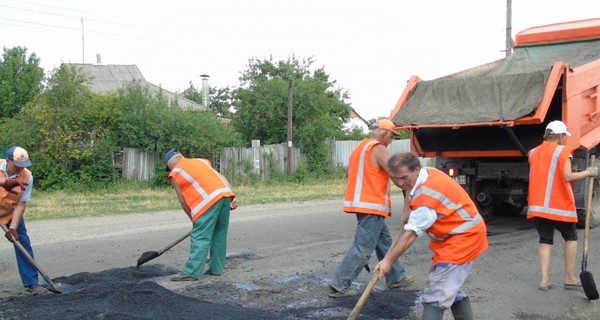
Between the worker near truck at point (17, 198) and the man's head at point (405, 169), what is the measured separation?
154 inches

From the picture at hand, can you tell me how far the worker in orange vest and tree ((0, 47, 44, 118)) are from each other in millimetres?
22878

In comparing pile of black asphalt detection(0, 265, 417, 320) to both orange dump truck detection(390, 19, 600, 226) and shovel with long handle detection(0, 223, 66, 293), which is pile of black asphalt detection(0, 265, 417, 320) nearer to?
shovel with long handle detection(0, 223, 66, 293)

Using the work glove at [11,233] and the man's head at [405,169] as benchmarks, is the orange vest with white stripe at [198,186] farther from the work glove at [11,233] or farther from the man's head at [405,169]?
the man's head at [405,169]

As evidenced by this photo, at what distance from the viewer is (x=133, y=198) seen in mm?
17281

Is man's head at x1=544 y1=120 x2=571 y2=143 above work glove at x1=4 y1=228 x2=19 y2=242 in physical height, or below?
above

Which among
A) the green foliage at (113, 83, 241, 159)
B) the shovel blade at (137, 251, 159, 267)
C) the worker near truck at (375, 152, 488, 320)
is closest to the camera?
the worker near truck at (375, 152, 488, 320)

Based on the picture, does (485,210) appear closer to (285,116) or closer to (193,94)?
(285,116)

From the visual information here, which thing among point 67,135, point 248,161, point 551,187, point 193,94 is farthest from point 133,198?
point 193,94

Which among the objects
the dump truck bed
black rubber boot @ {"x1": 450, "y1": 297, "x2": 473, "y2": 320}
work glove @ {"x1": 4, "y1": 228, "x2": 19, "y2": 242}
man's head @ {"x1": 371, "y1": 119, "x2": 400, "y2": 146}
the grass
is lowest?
the grass

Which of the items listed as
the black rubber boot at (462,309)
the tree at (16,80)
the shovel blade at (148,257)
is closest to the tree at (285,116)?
the tree at (16,80)

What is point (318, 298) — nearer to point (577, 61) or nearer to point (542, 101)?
point (542, 101)

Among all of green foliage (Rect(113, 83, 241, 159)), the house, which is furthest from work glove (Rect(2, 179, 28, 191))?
the house

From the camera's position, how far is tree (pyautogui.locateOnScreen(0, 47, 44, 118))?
28.3 metres

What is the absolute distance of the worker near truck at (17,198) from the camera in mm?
6070
